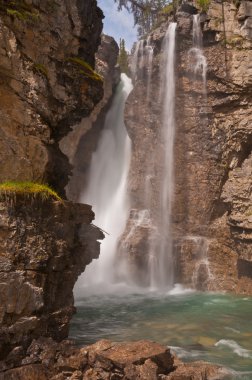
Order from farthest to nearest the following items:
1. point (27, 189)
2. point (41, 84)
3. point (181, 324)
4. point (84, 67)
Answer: point (181, 324), point (84, 67), point (41, 84), point (27, 189)

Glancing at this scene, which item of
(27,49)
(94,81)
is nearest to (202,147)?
(94,81)

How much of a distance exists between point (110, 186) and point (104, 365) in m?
26.3

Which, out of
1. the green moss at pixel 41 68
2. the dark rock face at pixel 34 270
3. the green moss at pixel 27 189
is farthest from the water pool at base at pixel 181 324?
the green moss at pixel 41 68

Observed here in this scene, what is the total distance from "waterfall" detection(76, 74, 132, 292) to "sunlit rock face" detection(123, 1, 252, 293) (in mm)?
1984

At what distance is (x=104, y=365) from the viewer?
10.2 meters

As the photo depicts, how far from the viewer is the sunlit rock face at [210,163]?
2692 centimetres

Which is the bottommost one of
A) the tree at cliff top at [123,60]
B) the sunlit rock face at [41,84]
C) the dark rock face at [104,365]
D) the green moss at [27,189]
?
the dark rock face at [104,365]

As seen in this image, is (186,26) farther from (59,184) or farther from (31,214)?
(31,214)

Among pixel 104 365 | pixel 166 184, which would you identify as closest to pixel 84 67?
pixel 104 365

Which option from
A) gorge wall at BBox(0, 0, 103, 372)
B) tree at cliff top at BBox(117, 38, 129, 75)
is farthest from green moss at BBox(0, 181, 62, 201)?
tree at cliff top at BBox(117, 38, 129, 75)

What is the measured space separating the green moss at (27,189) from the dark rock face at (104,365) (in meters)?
4.40

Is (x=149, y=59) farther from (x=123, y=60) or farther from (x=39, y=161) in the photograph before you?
(x=39, y=161)

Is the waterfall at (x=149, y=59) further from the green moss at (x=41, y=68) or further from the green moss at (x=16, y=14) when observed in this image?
the green moss at (x=16, y=14)

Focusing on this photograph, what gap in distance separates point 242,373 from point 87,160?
2882 centimetres
